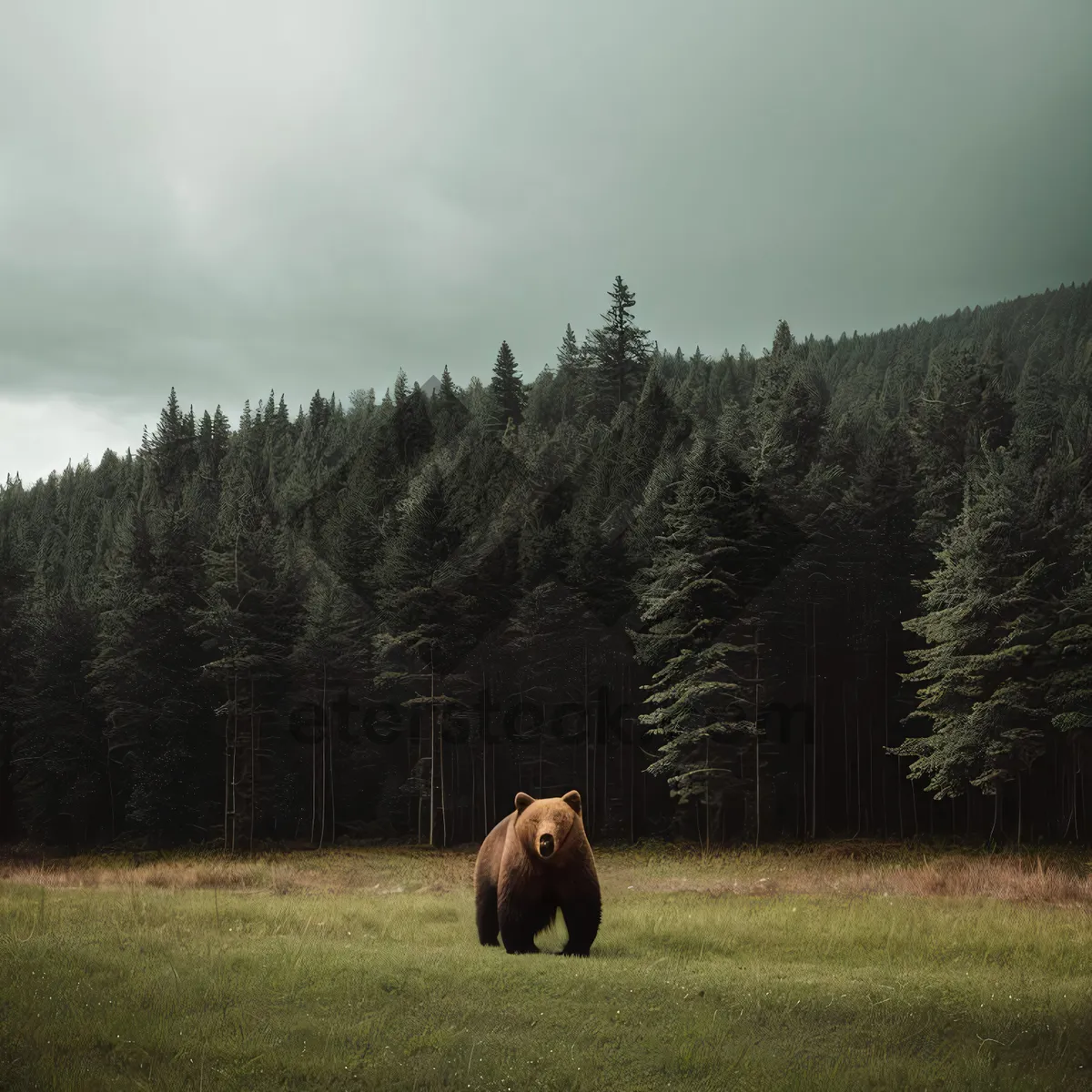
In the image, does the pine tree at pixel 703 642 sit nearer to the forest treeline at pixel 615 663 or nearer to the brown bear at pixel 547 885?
Answer: the forest treeline at pixel 615 663

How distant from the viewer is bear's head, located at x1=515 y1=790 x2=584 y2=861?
13.6m

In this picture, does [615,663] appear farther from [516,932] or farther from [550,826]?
[550,826]

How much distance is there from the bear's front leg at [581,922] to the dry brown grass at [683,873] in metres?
9.71

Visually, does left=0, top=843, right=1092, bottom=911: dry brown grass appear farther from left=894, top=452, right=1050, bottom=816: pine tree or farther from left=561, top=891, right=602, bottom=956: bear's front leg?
left=561, top=891, right=602, bottom=956: bear's front leg

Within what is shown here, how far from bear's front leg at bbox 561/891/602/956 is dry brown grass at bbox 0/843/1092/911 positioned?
9712mm

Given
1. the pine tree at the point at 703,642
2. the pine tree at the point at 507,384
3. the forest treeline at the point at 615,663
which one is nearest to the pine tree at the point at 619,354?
the pine tree at the point at 507,384

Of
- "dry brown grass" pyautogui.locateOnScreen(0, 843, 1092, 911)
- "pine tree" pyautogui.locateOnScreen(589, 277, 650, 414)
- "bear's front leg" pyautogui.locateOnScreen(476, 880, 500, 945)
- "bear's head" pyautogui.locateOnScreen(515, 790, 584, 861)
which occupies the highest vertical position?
"pine tree" pyautogui.locateOnScreen(589, 277, 650, 414)

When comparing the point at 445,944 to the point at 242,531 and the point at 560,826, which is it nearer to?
the point at 560,826

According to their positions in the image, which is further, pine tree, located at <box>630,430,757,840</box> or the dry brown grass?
pine tree, located at <box>630,430,757,840</box>

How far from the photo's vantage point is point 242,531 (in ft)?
149

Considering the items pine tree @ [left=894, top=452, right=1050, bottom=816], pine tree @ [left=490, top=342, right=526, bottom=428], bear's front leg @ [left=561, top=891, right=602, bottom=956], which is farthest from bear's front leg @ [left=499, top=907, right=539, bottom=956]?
pine tree @ [left=490, top=342, right=526, bottom=428]

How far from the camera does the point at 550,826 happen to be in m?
13.7

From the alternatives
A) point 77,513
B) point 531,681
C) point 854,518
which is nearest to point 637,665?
point 531,681

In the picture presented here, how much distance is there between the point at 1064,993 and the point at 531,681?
112 feet
